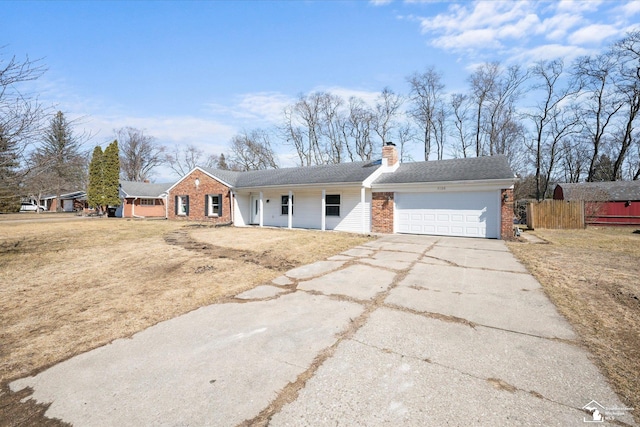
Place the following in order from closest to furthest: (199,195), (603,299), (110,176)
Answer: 1. (603,299)
2. (199,195)
3. (110,176)

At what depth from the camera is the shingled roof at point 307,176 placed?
14.9 meters

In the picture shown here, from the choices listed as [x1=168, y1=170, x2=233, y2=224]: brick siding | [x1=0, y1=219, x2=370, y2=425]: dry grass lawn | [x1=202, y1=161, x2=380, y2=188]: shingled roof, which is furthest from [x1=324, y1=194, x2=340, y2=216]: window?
[x1=168, y1=170, x2=233, y2=224]: brick siding

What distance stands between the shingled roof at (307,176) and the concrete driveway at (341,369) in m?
10.3

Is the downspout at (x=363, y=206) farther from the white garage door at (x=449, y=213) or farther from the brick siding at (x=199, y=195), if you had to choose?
the brick siding at (x=199, y=195)

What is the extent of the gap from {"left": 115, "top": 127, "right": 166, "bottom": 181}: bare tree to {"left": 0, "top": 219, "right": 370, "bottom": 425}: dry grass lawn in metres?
39.1

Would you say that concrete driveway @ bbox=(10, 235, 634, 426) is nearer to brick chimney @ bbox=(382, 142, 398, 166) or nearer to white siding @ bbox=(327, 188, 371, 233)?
white siding @ bbox=(327, 188, 371, 233)

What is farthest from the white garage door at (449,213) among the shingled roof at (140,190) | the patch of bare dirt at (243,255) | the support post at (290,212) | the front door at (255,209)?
the shingled roof at (140,190)

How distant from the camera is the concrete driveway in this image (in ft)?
6.71

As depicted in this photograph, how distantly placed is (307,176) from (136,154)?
38.9 meters

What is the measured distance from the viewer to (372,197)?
14352 millimetres

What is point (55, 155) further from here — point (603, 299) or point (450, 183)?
point (450, 183)

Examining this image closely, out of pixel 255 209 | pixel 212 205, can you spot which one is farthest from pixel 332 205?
pixel 212 205

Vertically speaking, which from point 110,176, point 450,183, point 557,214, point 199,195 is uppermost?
point 110,176

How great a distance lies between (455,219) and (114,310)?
40.2 ft
